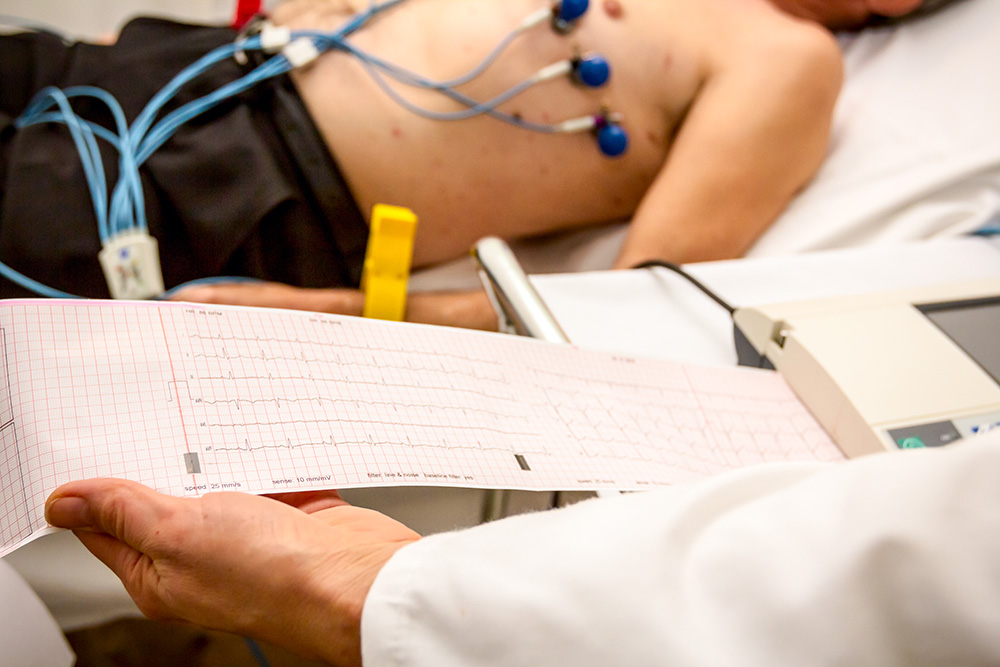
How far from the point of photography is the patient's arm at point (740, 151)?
3.28ft

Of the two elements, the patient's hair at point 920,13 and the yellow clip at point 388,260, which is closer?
the yellow clip at point 388,260

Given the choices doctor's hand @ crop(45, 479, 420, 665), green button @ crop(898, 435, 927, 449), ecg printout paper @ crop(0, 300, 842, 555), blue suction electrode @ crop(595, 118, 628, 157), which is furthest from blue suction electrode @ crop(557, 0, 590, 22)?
doctor's hand @ crop(45, 479, 420, 665)

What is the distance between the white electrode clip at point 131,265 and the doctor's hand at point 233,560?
1.81 feet

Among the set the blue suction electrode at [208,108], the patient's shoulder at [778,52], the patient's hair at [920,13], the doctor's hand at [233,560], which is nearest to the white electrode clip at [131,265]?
the blue suction electrode at [208,108]

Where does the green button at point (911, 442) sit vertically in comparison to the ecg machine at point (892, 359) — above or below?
below

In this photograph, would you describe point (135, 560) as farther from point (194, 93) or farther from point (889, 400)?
point (194, 93)

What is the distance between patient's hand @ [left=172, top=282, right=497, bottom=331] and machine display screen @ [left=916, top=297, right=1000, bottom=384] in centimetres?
55

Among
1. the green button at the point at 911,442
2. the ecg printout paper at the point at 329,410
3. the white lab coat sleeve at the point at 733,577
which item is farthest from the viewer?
the green button at the point at 911,442

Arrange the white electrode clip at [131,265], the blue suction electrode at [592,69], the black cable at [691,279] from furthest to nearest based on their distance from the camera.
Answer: the blue suction electrode at [592,69] → the white electrode clip at [131,265] → the black cable at [691,279]

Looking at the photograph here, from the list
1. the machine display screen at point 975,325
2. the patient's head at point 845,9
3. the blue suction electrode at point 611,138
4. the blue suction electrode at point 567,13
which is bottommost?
the machine display screen at point 975,325

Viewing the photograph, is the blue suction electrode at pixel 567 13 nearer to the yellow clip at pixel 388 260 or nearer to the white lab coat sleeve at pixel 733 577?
the yellow clip at pixel 388 260

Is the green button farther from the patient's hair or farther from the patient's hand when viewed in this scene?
the patient's hair

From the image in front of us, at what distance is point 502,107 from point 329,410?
68 cm

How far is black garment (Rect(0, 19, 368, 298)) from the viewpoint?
93 centimetres
